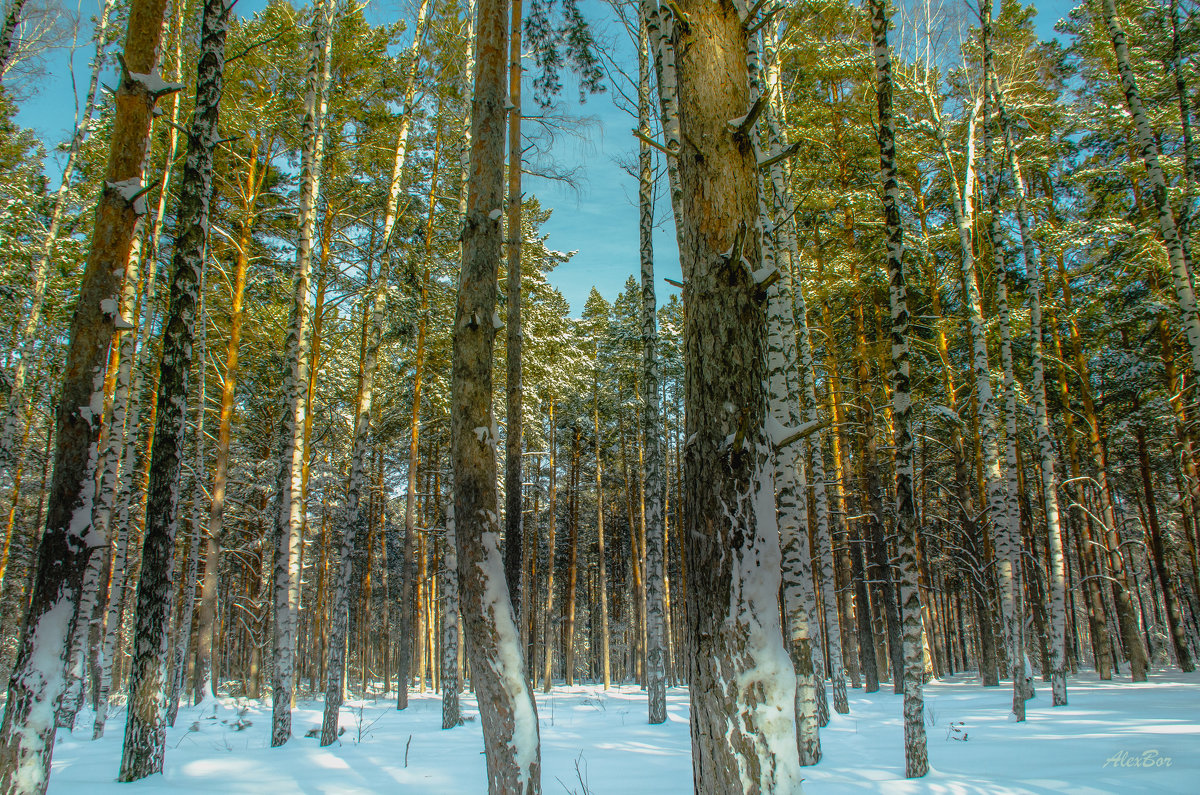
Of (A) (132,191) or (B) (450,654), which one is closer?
(A) (132,191)

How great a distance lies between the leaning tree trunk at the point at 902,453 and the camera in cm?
582

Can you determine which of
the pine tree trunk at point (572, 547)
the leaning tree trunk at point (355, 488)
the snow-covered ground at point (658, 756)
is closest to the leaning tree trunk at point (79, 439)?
the snow-covered ground at point (658, 756)

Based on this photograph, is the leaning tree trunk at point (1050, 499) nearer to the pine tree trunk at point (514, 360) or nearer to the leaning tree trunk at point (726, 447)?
the pine tree trunk at point (514, 360)

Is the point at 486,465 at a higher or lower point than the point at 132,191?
lower

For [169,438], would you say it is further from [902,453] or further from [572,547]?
[572,547]

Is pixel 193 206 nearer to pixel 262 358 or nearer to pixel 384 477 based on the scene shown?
pixel 262 358

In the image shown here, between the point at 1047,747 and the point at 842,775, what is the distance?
267 cm

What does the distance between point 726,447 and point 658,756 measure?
6.16 meters

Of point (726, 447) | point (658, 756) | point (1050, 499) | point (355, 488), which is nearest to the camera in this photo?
point (726, 447)

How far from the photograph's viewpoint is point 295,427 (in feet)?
28.6

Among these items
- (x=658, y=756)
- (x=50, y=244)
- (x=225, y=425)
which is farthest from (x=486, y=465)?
(x=50, y=244)

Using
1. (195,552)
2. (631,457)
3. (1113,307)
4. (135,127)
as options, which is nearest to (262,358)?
(195,552)

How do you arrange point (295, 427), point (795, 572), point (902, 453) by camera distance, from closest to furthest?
point (902, 453)
point (795, 572)
point (295, 427)

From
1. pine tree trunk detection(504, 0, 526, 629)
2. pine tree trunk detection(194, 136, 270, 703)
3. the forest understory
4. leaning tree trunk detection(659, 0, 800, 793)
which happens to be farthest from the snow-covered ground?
leaning tree trunk detection(659, 0, 800, 793)
